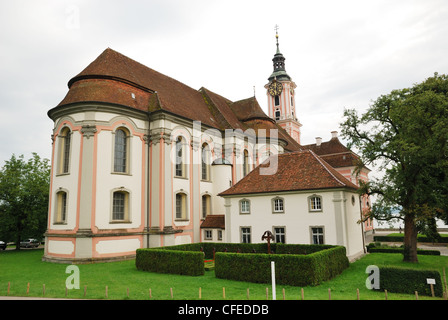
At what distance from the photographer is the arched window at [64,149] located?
24.4m

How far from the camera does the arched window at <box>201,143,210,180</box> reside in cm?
3133

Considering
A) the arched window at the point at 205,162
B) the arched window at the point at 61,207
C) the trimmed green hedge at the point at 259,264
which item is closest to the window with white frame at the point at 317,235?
the trimmed green hedge at the point at 259,264

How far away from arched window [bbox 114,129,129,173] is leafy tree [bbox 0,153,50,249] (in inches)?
609

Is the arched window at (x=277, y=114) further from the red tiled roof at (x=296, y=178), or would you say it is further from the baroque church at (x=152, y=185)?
the red tiled roof at (x=296, y=178)

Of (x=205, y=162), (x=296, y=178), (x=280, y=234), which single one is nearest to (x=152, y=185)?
(x=205, y=162)

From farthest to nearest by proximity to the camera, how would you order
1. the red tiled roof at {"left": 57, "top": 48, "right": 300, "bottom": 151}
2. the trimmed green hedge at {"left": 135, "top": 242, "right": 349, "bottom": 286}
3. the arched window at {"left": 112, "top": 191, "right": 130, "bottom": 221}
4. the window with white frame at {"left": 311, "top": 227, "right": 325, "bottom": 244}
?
the red tiled roof at {"left": 57, "top": 48, "right": 300, "bottom": 151} → the arched window at {"left": 112, "top": 191, "right": 130, "bottom": 221} → the window with white frame at {"left": 311, "top": 227, "right": 325, "bottom": 244} → the trimmed green hedge at {"left": 135, "top": 242, "right": 349, "bottom": 286}

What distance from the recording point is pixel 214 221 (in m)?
28.6

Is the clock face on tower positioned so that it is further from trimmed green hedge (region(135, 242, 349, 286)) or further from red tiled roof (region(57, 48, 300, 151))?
trimmed green hedge (region(135, 242, 349, 286))

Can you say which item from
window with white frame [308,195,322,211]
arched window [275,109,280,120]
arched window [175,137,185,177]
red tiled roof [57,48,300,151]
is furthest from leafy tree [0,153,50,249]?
arched window [275,109,280,120]

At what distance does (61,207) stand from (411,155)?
24.5 meters

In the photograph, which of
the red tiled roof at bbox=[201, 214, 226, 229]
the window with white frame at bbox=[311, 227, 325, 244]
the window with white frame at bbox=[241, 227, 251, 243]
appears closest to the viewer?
the window with white frame at bbox=[311, 227, 325, 244]

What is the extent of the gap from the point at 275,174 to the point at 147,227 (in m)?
10.9

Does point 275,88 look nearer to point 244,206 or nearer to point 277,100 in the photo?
point 277,100

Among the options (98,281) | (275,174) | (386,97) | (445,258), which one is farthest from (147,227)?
(445,258)
